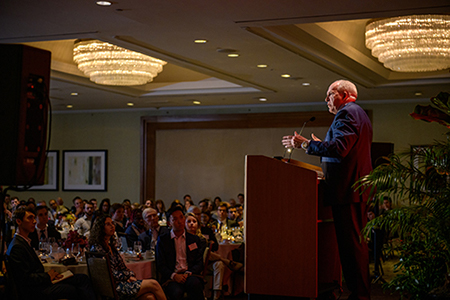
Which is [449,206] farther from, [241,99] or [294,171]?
[241,99]

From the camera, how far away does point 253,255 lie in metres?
3.81

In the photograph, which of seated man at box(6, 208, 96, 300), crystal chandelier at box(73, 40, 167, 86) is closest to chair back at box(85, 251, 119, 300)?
seated man at box(6, 208, 96, 300)

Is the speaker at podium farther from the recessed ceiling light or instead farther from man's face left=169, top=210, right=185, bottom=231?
man's face left=169, top=210, right=185, bottom=231

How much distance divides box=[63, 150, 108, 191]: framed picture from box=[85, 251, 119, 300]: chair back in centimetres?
1045

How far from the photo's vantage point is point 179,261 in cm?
639

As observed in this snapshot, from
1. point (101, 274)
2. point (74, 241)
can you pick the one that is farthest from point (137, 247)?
point (101, 274)

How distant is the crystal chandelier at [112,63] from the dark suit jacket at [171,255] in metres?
3.33

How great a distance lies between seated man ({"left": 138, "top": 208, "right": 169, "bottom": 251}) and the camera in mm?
7242

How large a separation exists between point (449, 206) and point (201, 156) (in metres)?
11.9

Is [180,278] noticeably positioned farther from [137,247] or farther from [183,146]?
[183,146]

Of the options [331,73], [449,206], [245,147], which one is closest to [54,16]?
[449,206]

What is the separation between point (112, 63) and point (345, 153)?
18.6ft

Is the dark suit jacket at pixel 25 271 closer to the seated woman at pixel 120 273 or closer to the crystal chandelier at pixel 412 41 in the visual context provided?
the seated woman at pixel 120 273

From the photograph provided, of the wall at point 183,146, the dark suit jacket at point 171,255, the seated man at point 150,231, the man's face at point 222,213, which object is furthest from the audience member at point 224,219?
the wall at point 183,146
